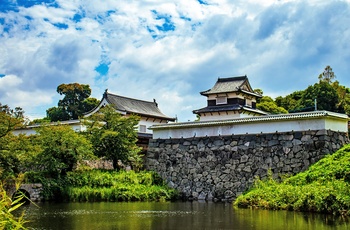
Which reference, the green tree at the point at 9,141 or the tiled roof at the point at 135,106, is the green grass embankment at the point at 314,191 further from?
the tiled roof at the point at 135,106

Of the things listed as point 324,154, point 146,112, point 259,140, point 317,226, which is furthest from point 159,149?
point 317,226

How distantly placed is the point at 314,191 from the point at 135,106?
23124 mm

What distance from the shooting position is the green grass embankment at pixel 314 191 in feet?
53.1

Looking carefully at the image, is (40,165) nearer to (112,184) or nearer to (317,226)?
(112,184)

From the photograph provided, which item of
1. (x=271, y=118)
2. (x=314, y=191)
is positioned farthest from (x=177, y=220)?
(x=271, y=118)

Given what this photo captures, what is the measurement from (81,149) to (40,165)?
264cm

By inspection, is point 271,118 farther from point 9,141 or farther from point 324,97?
point 324,97

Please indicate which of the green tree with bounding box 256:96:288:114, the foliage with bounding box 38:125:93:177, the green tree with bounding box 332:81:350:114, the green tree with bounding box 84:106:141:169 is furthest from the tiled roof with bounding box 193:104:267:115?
the foliage with bounding box 38:125:93:177

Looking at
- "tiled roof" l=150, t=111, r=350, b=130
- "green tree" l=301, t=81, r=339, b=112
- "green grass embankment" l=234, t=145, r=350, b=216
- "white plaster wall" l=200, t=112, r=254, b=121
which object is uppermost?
"green tree" l=301, t=81, r=339, b=112

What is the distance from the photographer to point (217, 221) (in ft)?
46.9

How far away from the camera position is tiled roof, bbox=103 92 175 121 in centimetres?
3638

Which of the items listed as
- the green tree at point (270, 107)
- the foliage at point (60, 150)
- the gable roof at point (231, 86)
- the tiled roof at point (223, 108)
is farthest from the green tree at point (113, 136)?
the green tree at point (270, 107)

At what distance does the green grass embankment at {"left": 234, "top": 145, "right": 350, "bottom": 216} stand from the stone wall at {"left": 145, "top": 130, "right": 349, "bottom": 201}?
1.17 m

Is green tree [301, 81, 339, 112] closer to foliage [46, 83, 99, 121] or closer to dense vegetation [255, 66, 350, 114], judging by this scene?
dense vegetation [255, 66, 350, 114]
